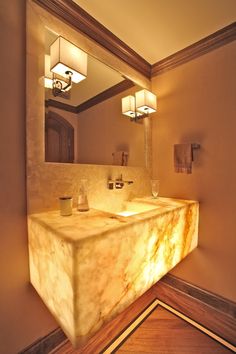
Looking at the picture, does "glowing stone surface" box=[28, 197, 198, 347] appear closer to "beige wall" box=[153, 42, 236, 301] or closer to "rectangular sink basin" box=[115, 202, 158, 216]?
"rectangular sink basin" box=[115, 202, 158, 216]

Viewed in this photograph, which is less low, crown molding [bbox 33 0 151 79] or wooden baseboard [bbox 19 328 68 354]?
crown molding [bbox 33 0 151 79]

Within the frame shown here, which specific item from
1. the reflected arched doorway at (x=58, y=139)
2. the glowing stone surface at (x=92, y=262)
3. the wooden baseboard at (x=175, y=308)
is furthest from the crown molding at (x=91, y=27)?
the wooden baseboard at (x=175, y=308)

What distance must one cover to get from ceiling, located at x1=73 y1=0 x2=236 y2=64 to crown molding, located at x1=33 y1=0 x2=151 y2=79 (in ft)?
0.11

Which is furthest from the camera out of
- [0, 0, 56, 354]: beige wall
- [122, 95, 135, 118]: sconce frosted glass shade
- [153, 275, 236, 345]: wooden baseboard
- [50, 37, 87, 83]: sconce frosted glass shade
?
[122, 95, 135, 118]: sconce frosted glass shade

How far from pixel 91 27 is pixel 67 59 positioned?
17.4 inches

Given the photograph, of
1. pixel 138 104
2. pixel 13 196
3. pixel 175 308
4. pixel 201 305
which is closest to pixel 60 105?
pixel 13 196

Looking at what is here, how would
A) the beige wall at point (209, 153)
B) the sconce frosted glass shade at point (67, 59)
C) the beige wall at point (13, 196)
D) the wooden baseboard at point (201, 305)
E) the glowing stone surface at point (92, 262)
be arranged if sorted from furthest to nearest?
1. the beige wall at point (209, 153)
2. the wooden baseboard at point (201, 305)
3. the sconce frosted glass shade at point (67, 59)
4. the beige wall at point (13, 196)
5. the glowing stone surface at point (92, 262)

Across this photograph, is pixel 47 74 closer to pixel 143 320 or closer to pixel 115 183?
pixel 115 183

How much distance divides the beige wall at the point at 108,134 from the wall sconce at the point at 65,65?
0.74ft

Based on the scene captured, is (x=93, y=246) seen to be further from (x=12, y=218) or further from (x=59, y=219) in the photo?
(x=12, y=218)

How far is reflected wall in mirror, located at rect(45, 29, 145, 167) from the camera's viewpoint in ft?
3.84

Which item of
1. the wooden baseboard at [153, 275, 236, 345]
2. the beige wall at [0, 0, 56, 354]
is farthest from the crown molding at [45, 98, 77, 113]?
the wooden baseboard at [153, 275, 236, 345]

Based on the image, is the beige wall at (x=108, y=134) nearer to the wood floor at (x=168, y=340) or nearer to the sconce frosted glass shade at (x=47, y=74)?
the sconce frosted glass shade at (x=47, y=74)

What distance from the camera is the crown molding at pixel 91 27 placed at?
1148 mm
